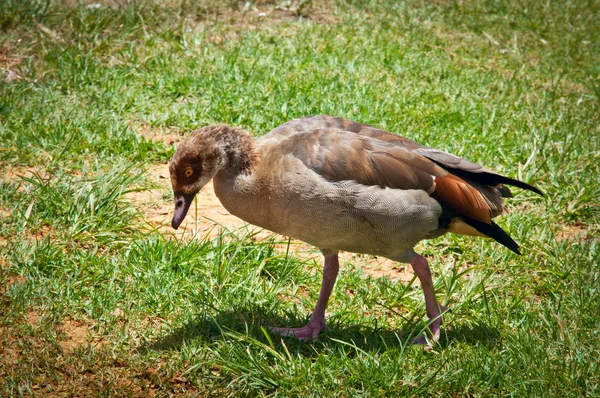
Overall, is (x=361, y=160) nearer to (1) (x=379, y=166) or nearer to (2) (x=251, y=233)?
(1) (x=379, y=166)

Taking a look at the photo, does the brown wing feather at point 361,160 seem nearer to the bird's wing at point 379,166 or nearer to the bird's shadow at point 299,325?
the bird's wing at point 379,166

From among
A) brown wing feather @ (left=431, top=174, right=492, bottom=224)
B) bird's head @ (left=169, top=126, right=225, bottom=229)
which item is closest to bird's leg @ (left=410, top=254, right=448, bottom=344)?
brown wing feather @ (left=431, top=174, right=492, bottom=224)

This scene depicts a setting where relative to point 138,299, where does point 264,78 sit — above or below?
above

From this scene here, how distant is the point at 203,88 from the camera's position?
22.7 feet

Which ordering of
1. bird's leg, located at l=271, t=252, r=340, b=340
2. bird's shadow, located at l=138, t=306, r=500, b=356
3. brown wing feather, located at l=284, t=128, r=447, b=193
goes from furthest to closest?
1. bird's leg, located at l=271, t=252, r=340, b=340
2. bird's shadow, located at l=138, t=306, r=500, b=356
3. brown wing feather, located at l=284, t=128, r=447, b=193

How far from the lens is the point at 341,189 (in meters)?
4.03

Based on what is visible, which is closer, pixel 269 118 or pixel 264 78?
pixel 269 118

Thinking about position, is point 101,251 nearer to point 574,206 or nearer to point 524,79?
point 574,206

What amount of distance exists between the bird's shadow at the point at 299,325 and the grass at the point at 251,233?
0.05ft

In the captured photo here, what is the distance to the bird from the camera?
405 centimetres

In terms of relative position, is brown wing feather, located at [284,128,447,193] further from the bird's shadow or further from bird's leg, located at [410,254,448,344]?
the bird's shadow

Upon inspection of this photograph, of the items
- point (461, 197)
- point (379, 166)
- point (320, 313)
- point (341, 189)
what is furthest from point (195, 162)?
point (461, 197)

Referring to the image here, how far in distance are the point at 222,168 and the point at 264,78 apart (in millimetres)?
3141

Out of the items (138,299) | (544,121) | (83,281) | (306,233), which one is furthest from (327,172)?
(544,121)
